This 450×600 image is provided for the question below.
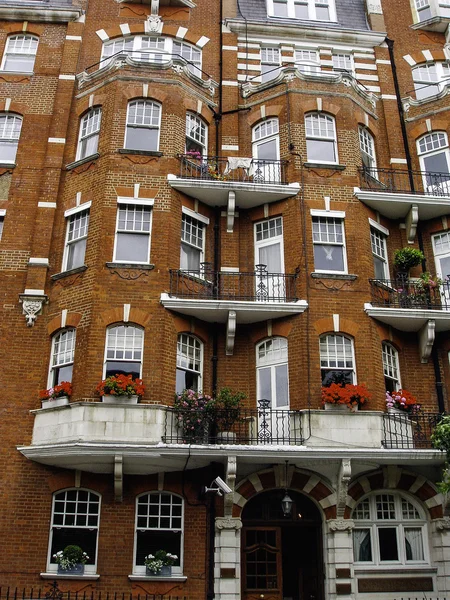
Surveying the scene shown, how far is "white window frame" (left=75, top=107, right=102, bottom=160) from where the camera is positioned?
19859mm

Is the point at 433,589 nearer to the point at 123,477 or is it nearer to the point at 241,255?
the point at 123,477

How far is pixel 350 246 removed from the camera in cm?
1830

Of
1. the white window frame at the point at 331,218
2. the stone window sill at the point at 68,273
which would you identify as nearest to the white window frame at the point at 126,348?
the stone window sill at the point at 68,273

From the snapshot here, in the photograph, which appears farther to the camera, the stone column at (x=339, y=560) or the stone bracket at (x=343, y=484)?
the stone bracket at (x=343, y=484)

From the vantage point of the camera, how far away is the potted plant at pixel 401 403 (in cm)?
1678

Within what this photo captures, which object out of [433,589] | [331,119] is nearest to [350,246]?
[331,119]

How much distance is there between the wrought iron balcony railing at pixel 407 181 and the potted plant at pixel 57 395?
434 inches

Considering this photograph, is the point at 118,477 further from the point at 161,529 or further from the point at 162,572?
the point at 162,572

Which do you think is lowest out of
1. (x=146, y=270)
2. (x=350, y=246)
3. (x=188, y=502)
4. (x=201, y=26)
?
(x=188, y=502)

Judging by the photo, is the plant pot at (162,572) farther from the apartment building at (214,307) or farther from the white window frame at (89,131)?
the white window frame at (89,131)

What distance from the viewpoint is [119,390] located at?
1538cm

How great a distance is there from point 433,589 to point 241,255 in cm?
1041

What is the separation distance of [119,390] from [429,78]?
1699 cm

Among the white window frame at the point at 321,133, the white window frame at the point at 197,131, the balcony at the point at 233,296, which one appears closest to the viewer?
the balcony at the point at 233,296
